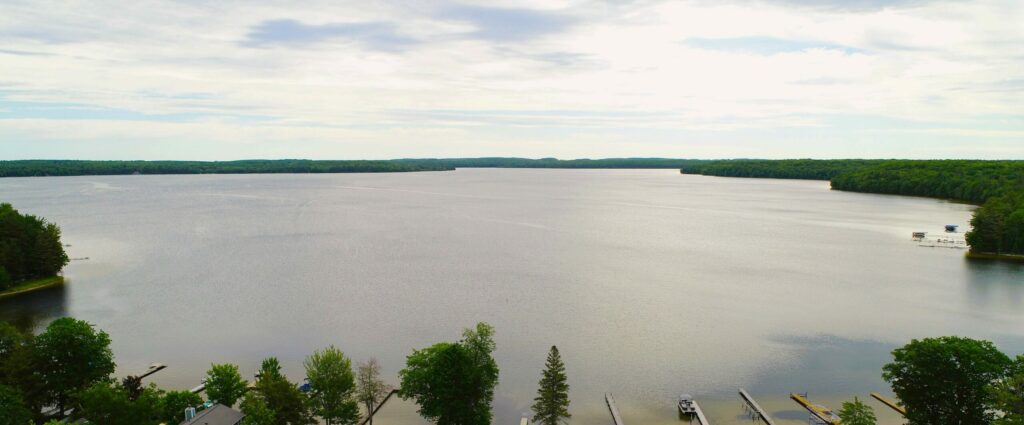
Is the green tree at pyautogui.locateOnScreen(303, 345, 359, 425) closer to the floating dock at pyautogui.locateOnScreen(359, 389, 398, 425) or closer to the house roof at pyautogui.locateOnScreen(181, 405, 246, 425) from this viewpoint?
the floating dock at pyautogui.locateOnScreen(359, 389, 398, 425)

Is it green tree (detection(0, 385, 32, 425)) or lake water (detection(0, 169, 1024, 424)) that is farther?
lake water (detection(0, 169, 1024, 424))

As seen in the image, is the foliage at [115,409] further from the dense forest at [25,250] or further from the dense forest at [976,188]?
the dense forest at [976,188]

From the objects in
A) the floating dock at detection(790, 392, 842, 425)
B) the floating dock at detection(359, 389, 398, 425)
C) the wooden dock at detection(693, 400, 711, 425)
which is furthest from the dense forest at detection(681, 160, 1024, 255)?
the floating dock at detection(359, 389, 398, 425)

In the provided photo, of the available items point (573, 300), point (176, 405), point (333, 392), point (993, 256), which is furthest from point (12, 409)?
point (993, 256)

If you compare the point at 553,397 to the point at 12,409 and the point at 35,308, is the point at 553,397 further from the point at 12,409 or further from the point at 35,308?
the point at 35,308

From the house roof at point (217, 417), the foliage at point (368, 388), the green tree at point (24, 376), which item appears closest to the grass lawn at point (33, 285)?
the green tree at point (24, 376)

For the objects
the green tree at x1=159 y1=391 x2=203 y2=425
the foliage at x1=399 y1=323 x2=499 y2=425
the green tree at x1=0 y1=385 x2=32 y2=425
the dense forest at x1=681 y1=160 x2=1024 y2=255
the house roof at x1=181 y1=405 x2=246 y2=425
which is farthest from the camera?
the dense forest at x1=681 y1=160 x2=1024 y2=255

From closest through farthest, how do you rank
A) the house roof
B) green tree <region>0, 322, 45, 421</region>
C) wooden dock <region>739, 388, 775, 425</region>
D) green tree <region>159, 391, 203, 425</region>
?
the house roof
green tree <region>159, 391, 203, 425</region>
green tree <region>0, 322, 45, 421</region>
wooden dock <region>739, 388, 775, 425</region>
